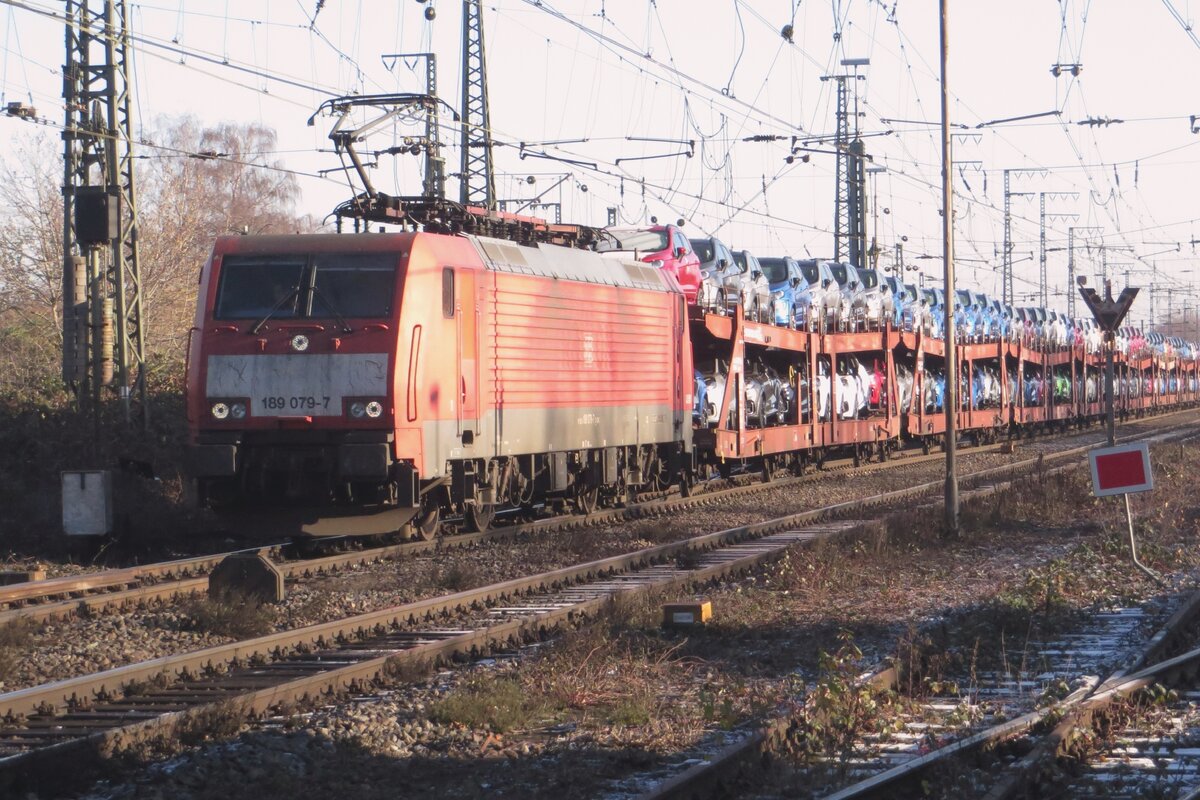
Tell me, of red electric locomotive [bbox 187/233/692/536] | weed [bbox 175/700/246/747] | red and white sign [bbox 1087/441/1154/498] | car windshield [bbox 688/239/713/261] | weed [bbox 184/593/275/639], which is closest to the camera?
weed [bbox 175/700/246/747]

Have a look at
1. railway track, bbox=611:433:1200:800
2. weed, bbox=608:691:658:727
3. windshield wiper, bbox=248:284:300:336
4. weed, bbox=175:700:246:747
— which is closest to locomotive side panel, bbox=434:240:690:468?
windshield wiper, bbox=248:284:300:336

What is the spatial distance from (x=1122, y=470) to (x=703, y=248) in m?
11.9

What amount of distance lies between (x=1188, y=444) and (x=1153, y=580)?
75.7ft

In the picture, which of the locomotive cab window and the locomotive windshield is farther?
the locomotive cab window

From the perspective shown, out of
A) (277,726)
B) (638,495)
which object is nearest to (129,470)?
(638,495)

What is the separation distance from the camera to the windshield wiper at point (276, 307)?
14.2 meters

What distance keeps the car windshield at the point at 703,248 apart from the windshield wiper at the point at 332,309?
1005 centimetres

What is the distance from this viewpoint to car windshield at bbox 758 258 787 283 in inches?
1039

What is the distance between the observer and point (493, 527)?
1744 centimetres

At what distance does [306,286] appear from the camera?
1438cm

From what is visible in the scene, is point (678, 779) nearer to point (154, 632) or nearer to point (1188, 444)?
point (154, 632)

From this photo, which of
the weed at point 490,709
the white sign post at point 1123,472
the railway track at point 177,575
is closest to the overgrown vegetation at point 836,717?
the weed at point 490,709

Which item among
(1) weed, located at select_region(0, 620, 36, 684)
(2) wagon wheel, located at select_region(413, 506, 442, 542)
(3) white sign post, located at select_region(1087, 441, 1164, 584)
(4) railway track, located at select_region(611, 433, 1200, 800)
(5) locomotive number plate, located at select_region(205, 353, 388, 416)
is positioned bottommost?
(4) railway track, located at select_region(611, 433, 1200, 800)

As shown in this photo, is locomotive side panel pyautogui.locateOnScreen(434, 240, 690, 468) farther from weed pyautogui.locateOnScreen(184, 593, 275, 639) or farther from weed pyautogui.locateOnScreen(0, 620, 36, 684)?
weed pyautogui.locateOnScreen(0, 620, 36, 684)
